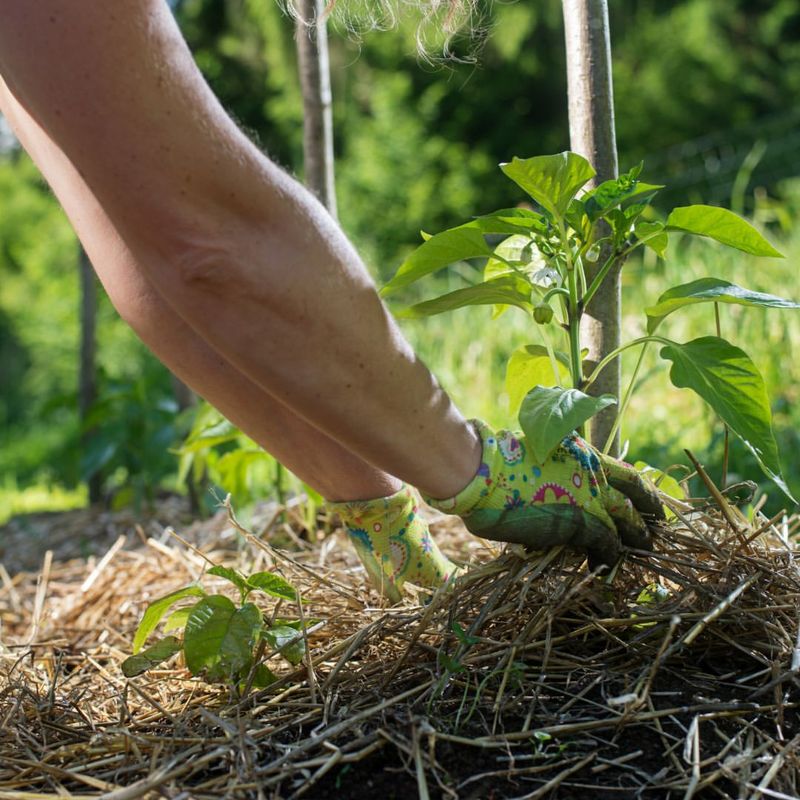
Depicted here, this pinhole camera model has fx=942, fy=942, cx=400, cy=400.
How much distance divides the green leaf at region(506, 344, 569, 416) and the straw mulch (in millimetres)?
296

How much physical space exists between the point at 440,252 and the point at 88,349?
2.33 m

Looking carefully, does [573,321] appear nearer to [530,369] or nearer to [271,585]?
[530,369]

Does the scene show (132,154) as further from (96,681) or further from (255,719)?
(96,681)

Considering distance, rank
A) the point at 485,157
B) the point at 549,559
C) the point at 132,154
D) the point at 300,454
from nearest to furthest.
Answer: the point at 132,154 → the point at 549,559 → the point at 300,454 → the point at 485,157

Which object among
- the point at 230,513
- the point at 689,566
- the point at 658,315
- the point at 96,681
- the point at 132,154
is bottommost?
the point at 96,681

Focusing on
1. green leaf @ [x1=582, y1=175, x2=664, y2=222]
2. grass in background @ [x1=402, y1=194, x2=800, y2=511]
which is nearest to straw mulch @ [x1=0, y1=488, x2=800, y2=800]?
green leaf @ [x1=582, y1=175, x2=664, y2=222]

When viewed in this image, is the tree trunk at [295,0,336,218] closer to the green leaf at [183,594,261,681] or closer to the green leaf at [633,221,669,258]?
the green leaf at [633,221,669,258]

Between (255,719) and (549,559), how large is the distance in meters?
0.45

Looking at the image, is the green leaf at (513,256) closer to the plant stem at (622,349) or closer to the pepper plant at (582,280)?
the pepper plant at (582,280)

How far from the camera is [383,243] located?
361 inches

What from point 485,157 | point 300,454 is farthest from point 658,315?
point 485,157

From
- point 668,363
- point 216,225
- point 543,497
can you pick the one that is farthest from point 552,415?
point 668,363

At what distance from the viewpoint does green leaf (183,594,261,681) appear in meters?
1.27

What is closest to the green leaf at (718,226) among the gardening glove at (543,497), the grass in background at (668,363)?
the gardening glove at (543,497)
